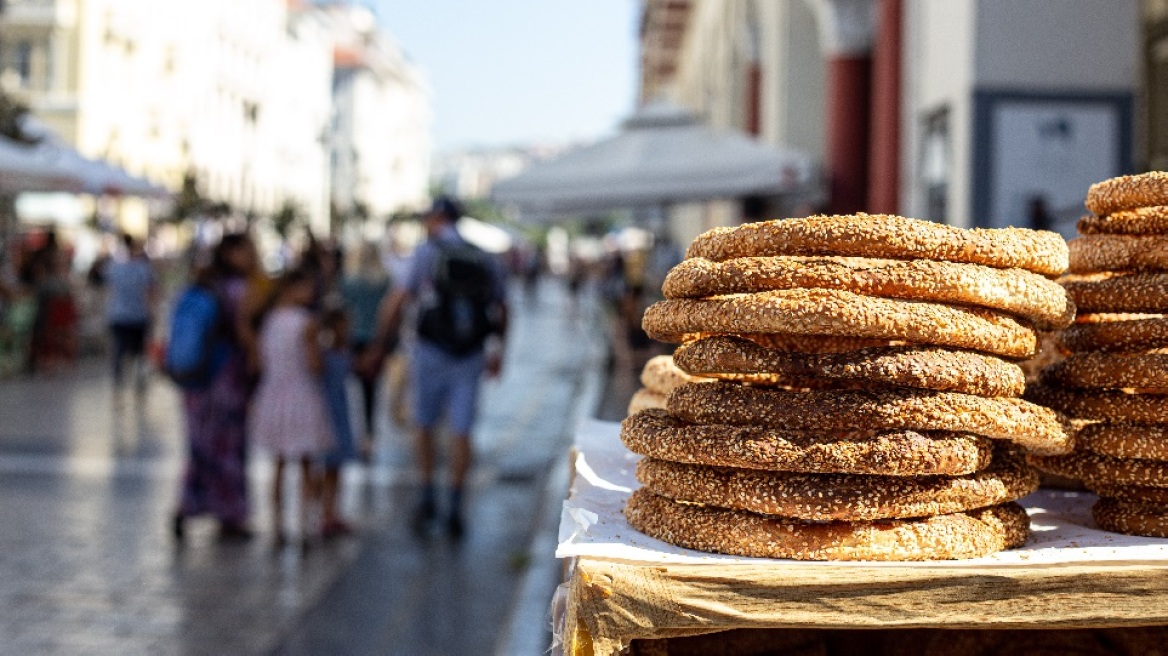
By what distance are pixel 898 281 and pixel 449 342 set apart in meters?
5.85

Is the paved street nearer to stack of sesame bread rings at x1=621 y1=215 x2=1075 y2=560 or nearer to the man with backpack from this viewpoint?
the man with backpack

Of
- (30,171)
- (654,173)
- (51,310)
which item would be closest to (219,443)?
(654,173)

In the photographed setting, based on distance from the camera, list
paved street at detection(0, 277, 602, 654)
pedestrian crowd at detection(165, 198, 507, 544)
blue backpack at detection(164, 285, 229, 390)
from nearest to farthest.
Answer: paved street at detection(0, 277, 602, 654) < blue backpack at detection(164, 285, 229, 390) < pedestrian crowd at detection(165, 198, 507, 544)

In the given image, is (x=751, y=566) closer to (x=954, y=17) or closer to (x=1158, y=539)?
(x=1158, y=539)

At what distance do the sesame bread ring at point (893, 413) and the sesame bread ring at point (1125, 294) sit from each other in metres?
0.29

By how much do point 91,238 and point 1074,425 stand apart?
41043 millimetres

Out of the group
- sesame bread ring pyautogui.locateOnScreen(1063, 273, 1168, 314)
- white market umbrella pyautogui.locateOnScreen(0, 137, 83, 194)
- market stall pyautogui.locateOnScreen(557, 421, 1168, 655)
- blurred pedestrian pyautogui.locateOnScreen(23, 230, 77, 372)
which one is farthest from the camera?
blurred pedestrian pyautogui.locateOnScreen(23, 230, 77, 372)

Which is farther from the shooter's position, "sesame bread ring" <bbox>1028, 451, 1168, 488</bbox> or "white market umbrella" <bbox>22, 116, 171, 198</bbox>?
"white market umbrella" <bbox>22, 116, 171, 198</bbox>

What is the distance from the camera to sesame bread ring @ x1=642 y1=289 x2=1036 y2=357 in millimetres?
2033

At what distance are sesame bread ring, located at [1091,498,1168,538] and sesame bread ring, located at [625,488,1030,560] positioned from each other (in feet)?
0.70

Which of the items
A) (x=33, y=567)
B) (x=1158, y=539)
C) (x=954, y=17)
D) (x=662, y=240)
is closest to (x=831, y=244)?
(x=1158, y=539)

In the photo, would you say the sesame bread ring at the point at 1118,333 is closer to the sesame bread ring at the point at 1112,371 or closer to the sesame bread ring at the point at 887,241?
the sesame bread ring at the point at 1112,371

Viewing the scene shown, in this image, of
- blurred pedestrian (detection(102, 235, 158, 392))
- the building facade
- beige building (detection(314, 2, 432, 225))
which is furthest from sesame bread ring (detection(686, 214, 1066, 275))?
beige building (detection(314, 2, 432, 225))

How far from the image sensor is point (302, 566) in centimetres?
707
